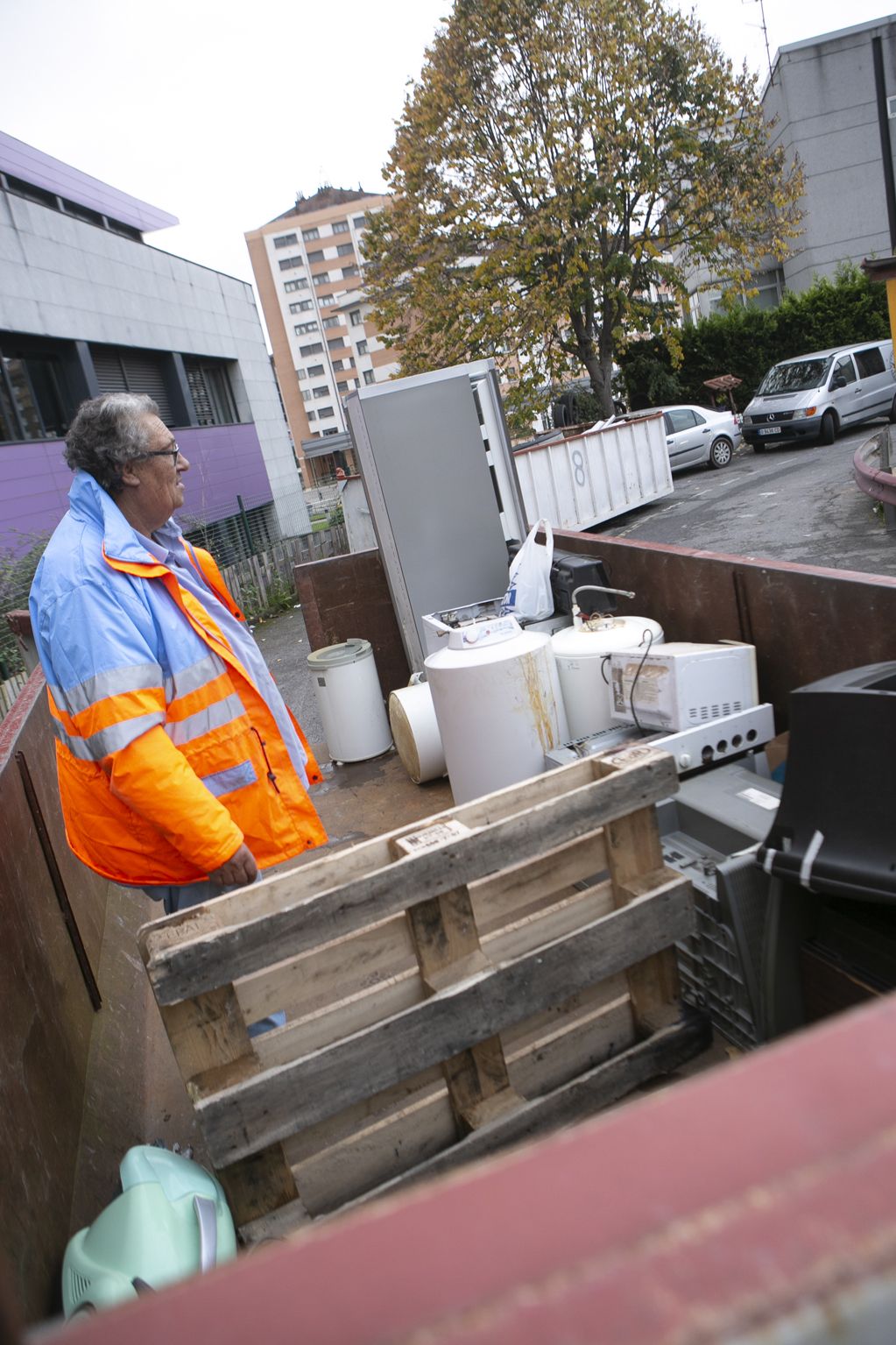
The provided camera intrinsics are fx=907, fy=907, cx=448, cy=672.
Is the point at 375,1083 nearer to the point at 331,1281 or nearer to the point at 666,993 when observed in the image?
the point at 666,993

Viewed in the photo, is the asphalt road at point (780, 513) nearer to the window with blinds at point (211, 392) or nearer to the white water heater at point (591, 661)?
the white water heater at point (591, 661)

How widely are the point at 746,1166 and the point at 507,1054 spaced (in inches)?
88.4

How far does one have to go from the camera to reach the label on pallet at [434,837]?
239cm

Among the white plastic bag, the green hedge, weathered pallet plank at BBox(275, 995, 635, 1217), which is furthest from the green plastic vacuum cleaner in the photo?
the green hedge

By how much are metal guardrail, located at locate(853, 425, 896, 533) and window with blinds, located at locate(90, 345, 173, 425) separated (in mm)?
14353

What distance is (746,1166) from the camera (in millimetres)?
539

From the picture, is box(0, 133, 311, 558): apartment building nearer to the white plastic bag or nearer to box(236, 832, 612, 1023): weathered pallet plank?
the white plastic bag

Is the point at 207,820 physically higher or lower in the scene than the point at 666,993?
higher

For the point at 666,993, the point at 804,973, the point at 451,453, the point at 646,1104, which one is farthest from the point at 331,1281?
the point at 451,453

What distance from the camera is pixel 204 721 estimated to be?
8.77 ft

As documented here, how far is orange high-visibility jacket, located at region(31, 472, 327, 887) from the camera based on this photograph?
2.45 meters

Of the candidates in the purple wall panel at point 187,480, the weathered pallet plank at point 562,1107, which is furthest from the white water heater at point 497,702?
the purple wall panel at point 187,480

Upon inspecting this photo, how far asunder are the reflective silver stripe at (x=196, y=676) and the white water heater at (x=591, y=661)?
2.56 meters

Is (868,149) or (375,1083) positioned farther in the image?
(868,149)
